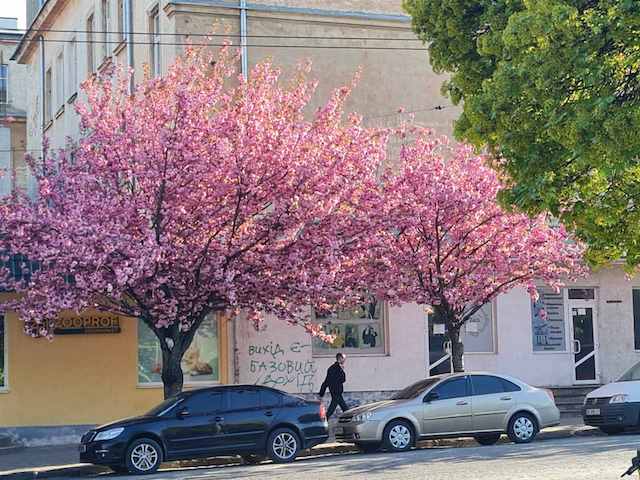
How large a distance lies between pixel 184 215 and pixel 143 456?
4240mm

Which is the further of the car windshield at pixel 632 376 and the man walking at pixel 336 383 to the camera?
the man walking at pixel 336 383

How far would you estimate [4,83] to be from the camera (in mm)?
43750

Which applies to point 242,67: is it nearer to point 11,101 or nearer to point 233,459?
point 233,459

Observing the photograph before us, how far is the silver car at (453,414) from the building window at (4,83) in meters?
26.8

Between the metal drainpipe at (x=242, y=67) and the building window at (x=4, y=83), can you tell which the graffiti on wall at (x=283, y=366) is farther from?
the building window at (x=4, y=83)

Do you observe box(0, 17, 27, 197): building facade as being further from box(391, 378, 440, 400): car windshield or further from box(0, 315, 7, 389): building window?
box(391, 378, 440, 400): car windshield

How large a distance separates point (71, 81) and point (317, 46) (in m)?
8.71

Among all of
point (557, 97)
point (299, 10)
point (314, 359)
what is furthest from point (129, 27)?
point (557, 97)

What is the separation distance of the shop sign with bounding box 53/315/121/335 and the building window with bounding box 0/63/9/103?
21.1 metres

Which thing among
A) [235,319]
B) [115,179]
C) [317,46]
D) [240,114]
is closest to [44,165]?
[115,179]

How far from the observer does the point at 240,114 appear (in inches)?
822

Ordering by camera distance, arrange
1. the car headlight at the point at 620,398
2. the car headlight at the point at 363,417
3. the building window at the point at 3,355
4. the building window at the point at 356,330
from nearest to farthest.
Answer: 1. the car headlight at the point at 363,417
2. the car headlight at the point at 620,398
3. the building window at the point at 3,355
4. the building window at the point at 356,330

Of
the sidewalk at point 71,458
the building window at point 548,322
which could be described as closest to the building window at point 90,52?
→ the sidewalk at point 71,458

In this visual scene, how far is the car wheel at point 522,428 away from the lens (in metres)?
21.3
